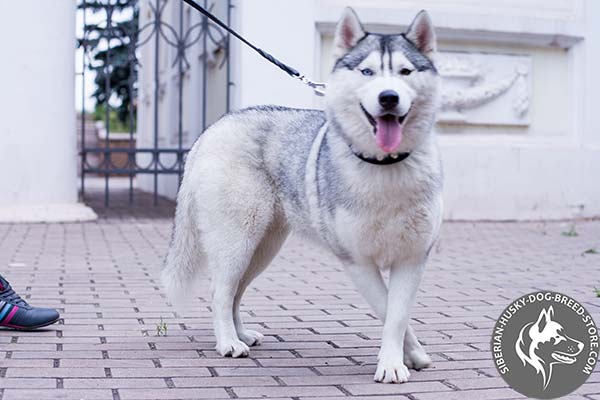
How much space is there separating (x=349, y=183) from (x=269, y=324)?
1498 millimetres

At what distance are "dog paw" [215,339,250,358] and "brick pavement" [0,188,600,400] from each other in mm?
52

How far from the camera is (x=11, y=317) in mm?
4852

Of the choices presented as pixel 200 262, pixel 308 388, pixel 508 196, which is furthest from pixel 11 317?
pixel 508 196

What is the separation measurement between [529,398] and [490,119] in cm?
837

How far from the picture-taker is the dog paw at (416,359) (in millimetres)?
4164

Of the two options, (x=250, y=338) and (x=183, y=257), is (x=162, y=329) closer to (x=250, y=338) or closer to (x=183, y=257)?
(x=183, y=257)

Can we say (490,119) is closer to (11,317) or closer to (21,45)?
(21,45)

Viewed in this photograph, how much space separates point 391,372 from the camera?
3.91 metres

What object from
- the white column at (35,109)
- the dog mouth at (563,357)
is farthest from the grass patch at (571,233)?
the dog mouth at (563,357)

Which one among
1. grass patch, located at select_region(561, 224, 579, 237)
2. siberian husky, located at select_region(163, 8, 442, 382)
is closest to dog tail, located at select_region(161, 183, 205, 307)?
siberian husky, located at select_region(163, 8, 442, 382)

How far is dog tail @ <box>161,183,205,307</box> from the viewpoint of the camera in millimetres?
4785

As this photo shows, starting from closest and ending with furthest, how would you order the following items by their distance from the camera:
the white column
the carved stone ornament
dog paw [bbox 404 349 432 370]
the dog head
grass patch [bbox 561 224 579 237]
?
the dog head
dog paw [bbox 404 349 432 370]
grass patch [bbox 561 224 579 237]
the white column
the carved stone ornament

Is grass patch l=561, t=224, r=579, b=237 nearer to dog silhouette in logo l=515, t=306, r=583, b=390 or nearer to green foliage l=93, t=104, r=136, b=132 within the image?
dog silhouette in logo l=515, t=306, r=583, b=390

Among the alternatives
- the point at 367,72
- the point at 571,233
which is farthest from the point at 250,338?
the point at 571,233
